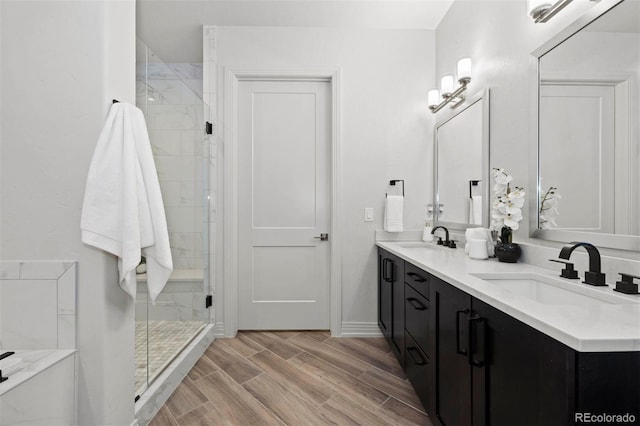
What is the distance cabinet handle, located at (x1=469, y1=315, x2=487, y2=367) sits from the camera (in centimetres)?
92

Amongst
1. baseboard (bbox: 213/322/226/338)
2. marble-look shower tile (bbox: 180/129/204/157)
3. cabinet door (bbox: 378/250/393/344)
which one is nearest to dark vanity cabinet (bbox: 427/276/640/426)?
cabinet door (bbox: 378/250/393/344)

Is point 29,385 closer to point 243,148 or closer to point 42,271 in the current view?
point 42,271

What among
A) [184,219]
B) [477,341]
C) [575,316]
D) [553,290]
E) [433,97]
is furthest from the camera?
[433,97]

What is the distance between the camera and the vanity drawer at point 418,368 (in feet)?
4.62

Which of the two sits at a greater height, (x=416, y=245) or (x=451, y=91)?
(x=451, y=91)

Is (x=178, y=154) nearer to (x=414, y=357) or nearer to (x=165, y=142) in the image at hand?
(x=165, y=142)

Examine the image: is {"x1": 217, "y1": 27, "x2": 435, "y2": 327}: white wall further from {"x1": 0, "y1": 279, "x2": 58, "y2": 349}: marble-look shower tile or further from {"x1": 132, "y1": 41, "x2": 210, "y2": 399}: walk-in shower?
{"x1": 0, "y1": 279, "x2": 58, "y2": 349}: marble-look shower tile

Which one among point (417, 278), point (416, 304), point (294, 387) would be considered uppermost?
point (417, 278)

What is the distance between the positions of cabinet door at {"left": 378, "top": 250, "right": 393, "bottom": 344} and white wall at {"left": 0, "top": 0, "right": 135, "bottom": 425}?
1701 mm

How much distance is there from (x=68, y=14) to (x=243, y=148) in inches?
58.5

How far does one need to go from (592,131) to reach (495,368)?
0.99m

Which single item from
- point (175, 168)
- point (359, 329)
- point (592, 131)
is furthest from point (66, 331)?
point (592, 131)

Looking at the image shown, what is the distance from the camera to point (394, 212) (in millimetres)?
2410

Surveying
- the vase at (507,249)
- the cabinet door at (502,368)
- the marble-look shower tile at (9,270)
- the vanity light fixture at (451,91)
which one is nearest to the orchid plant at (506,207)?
the vase at (507,249)
